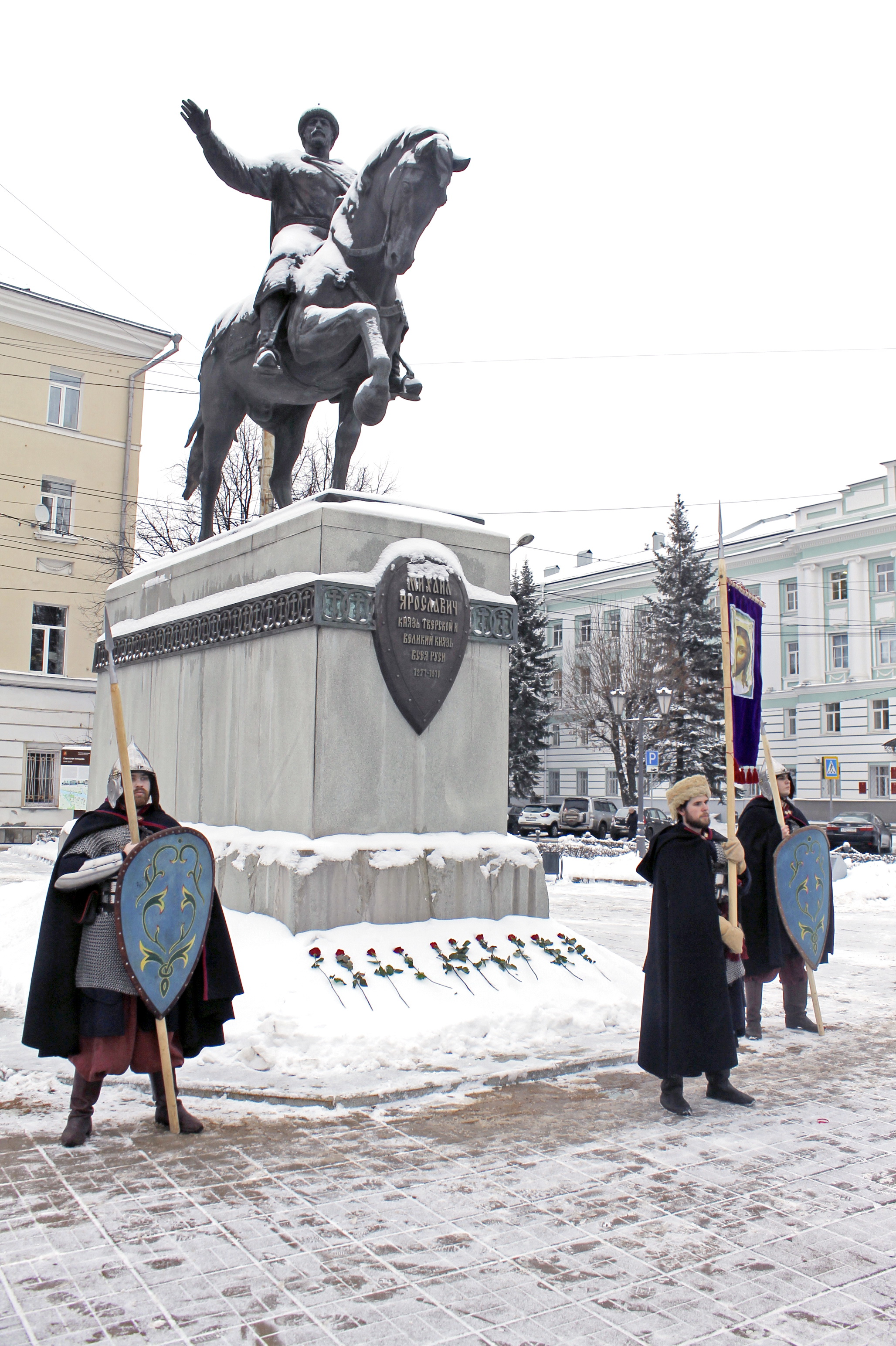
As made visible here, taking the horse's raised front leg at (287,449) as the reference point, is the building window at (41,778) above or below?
below

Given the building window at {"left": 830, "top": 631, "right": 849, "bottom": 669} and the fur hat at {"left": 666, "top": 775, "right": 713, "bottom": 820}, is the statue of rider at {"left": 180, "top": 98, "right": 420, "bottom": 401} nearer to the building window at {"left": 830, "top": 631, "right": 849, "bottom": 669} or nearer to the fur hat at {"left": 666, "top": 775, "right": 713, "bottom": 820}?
the fur hat at {"left": 666, "top": 775, "right": 713, "bottom": 820}

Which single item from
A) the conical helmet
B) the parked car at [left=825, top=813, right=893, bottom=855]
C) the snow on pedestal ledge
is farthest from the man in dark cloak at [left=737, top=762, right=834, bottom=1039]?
the parked car at [left=825, top=813, right=893, bottom=855]

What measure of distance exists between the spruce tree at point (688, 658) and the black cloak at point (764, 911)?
122 feet

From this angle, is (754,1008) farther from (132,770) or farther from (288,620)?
(132,770)

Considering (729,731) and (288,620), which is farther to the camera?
(288,620)

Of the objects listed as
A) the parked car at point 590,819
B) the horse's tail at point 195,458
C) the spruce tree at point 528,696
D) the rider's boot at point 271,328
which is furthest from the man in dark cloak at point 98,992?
the spruce tree at point 528,696

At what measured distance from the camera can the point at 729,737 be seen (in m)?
6.50

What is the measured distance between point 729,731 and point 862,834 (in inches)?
1178

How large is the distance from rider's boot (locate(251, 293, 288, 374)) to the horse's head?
679 mm

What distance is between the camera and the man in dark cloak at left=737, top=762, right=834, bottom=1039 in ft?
23.0

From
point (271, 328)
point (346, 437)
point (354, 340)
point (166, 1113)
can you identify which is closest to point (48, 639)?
point (346, 437)

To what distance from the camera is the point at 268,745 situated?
755 centimetres

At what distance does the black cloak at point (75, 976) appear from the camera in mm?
4648

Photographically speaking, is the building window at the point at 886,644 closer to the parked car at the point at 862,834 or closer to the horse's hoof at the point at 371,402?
the parked car at the point at 862,834
